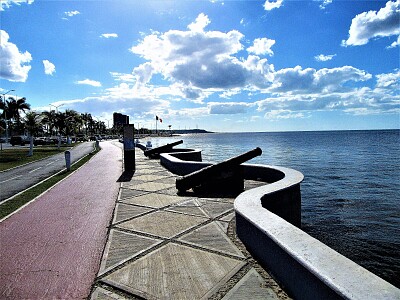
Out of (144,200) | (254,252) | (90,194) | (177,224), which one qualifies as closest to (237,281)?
(254,252)

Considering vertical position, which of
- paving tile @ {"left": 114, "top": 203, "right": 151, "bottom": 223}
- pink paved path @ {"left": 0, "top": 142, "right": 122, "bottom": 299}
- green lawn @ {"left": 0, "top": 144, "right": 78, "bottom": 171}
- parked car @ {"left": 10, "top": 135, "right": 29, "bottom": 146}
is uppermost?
parked car @ {"left": 10, "top": 135, "right": 29, "bottom": 146}

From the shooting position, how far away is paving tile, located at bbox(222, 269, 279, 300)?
9.20 feet

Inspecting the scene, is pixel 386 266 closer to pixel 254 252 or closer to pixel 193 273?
pixel 254 252

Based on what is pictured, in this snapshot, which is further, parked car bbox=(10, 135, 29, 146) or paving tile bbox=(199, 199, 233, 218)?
parked car bbox=(10, 135, 29, 146)

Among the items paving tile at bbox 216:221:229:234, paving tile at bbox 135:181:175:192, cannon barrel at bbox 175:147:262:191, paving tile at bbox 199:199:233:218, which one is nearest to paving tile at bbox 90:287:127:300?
paving tile at bbox 216:221:229:234

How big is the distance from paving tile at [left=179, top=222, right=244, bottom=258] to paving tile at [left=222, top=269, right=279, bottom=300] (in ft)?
1.90

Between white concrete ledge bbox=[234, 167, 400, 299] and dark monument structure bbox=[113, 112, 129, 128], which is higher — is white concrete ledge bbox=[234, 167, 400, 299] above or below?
below

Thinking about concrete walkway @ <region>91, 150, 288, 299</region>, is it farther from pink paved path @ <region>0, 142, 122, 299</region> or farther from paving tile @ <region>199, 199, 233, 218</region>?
pink paved path @ <region>0, 142, 122, 299</region>

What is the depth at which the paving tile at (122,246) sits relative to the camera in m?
3.70

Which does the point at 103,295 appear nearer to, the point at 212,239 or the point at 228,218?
the point at 212,239

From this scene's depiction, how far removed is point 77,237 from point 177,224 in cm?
163

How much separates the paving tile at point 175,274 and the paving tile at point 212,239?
21cm

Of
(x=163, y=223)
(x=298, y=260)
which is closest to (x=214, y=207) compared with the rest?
(x=163, y=223)

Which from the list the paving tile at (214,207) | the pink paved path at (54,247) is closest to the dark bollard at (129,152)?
the pink paved path at (54,247)
